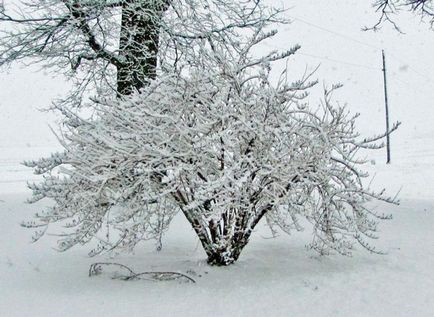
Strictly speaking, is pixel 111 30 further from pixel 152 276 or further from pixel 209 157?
pixel 152 276

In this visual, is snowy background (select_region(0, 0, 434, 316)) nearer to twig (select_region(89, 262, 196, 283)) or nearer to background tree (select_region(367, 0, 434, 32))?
twig (select_region(89, 262, 196, 283))

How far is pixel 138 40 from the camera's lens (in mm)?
9023

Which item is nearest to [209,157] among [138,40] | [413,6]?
[138,40]

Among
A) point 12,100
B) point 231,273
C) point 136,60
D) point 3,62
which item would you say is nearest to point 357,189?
point 231,273

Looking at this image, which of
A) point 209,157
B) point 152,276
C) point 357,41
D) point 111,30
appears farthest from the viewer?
point 357,41

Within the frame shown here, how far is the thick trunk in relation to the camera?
8.53 m

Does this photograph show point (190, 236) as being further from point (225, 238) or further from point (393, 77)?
point (393, 77)

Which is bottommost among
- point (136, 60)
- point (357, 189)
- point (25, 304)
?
point (25, 304)

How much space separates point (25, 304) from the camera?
152 inches

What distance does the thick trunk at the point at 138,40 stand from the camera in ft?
28.0

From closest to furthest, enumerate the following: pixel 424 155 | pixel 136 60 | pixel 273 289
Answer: pixel 273 289 → pixel 136 60 → pixel 424 155

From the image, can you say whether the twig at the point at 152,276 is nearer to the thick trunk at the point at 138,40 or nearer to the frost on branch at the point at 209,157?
the frost on branch at the point at 209,157

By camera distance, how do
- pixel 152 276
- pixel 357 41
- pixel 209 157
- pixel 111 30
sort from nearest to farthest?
pixel 209 157 → pixel 152 276 → pixel 111 30 → pixel 357 41

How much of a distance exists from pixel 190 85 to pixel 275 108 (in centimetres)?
81
